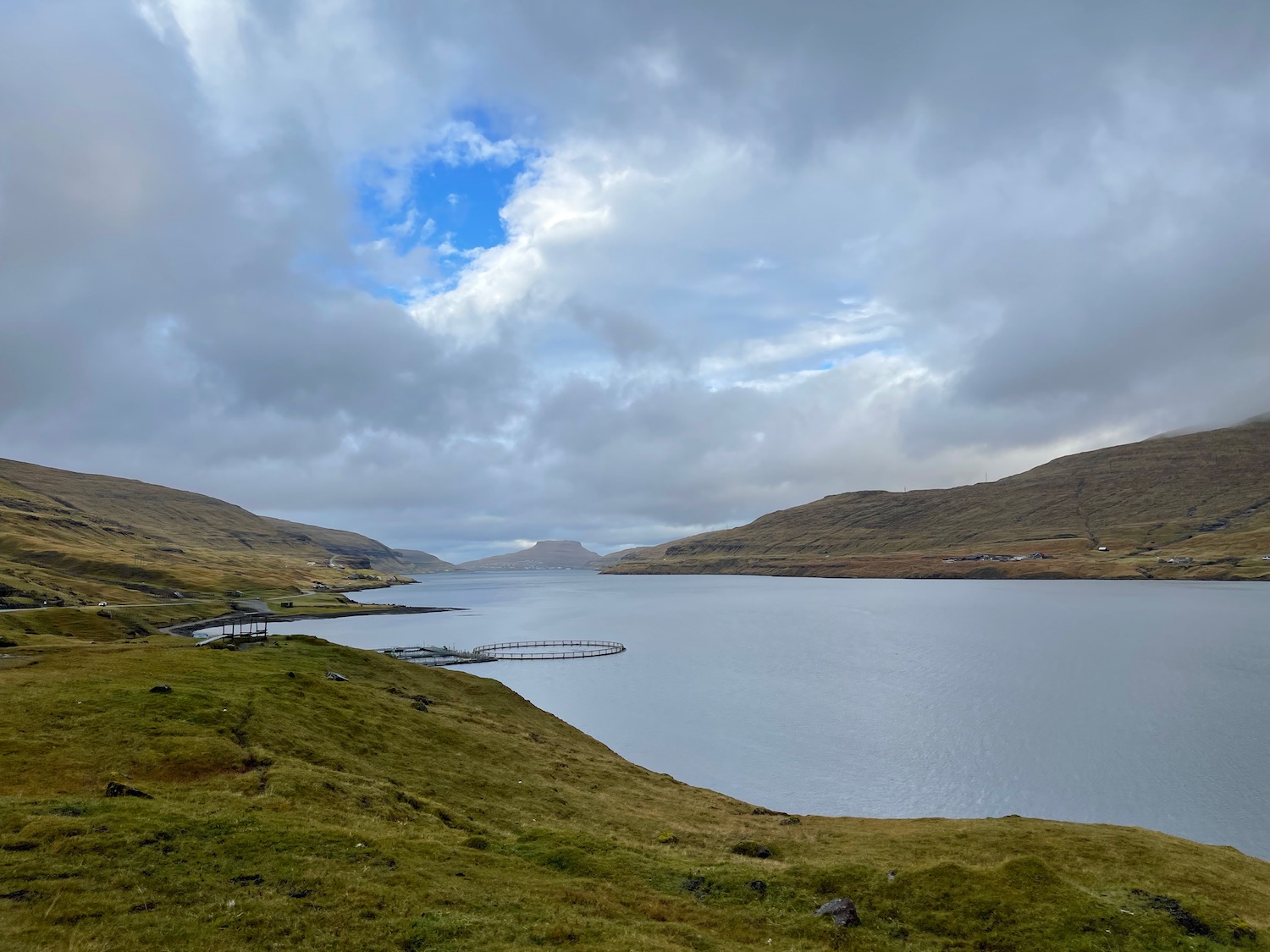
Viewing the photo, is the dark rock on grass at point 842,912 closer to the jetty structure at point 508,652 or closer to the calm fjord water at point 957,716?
the calm fjord water at point 957,716

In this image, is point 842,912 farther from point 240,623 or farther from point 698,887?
point 240,623

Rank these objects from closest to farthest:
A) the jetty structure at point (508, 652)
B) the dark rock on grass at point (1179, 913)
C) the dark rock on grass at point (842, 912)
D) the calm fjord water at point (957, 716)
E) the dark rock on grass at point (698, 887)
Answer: the dark rock on grass at point (842, 912)
the dark rock on grass at point (1179, 913)
the dark rock on grass at point (698, 887)
the calm fjord water at point (957, 716)
the jetty structure at point (508, 652)

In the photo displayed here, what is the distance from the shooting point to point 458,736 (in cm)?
5088

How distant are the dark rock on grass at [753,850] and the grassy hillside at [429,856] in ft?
2.67

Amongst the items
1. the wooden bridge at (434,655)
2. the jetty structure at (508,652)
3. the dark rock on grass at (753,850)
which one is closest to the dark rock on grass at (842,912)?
the dark rock on grass at (753,850)

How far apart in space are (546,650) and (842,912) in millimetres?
133094

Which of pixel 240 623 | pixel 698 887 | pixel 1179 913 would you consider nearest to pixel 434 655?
pixel 240 623

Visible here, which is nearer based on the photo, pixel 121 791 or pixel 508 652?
pixel 121 791

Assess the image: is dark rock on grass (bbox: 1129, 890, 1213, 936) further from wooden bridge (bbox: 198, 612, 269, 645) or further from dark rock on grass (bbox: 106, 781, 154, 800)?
wooden bridge (bbox: 198, 612, 269, 645)

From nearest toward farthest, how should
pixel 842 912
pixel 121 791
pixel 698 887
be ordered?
pixel 842 912 → pixel 121 791 → pixel 698 887

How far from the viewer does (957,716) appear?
85.0 meters

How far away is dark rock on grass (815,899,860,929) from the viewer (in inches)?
971

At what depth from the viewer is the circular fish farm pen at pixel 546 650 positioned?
140 m

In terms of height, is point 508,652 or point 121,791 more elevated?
point 121,791
